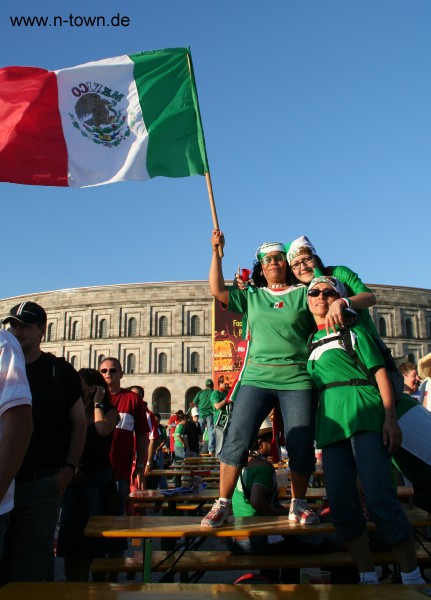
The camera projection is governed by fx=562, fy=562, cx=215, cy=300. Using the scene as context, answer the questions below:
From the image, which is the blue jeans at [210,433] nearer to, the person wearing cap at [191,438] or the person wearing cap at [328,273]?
the person wearing cap at [191,438]

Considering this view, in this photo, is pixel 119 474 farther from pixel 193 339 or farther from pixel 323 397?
pixel 193 339

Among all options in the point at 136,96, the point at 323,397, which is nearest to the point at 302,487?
the point at 323,397

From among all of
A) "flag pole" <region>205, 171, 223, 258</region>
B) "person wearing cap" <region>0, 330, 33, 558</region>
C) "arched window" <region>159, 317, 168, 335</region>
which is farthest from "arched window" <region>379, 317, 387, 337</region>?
"person wearing cap" <region>0, 330, 33, 558</region>

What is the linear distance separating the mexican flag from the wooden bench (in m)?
3.33

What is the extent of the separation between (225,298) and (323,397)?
3.87 feet

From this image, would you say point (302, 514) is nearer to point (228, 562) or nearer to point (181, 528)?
point (228, 562)

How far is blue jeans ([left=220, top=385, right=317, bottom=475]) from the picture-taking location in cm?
369

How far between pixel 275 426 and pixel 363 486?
1.15 metres

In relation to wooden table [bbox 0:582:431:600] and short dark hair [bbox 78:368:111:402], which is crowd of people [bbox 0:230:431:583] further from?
wooden table [bbox 0:582:431:600]

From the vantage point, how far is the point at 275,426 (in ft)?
13.8

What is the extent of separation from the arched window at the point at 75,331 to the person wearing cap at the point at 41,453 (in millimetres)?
56301

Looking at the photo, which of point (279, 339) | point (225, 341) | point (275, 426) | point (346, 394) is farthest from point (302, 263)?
point (225, 341)

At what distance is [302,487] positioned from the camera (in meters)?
3.72

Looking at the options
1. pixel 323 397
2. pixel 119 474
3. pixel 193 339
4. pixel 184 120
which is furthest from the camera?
pixel 193 339
